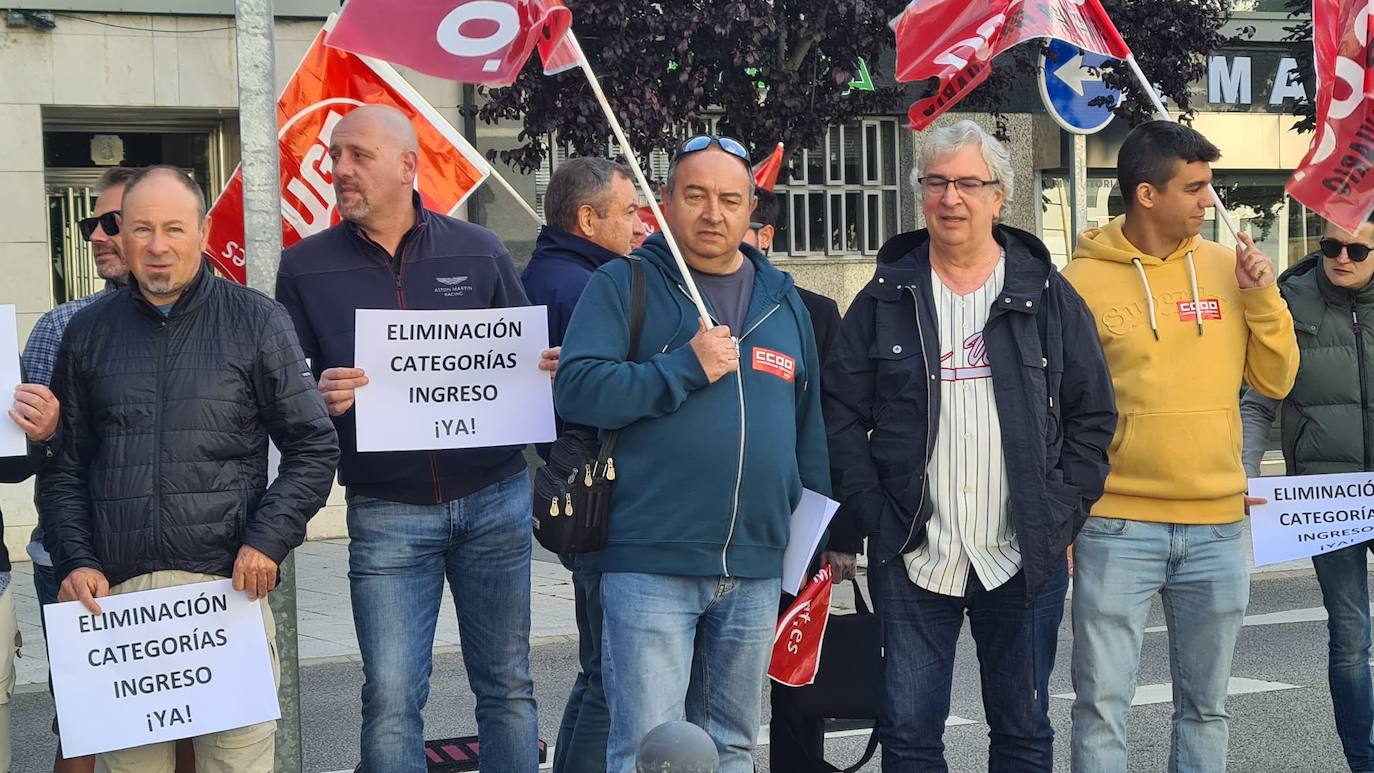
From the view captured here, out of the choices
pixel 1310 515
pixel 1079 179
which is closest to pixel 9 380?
pixel 1310 515

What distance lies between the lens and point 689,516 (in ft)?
13.5

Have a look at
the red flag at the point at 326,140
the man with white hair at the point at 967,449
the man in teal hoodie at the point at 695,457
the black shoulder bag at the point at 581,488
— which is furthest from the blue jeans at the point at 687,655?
the red flag at the point at 326,140

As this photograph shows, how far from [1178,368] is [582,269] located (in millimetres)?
1996

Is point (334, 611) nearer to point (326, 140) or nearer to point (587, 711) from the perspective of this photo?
point (326, 140)

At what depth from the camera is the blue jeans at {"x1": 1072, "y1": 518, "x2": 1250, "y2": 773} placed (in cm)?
475

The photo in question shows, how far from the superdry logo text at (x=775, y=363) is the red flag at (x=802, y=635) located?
67cm

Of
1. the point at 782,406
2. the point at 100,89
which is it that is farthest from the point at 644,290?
the point at 100,89

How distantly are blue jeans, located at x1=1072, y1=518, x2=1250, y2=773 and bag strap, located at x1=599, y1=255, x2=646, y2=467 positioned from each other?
1.52 meters

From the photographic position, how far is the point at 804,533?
14.4ft

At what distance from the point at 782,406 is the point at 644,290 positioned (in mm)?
470

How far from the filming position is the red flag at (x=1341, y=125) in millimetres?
5281

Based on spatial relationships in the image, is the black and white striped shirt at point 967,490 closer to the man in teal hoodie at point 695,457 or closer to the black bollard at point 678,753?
the man in teal hoodie at point 695,457

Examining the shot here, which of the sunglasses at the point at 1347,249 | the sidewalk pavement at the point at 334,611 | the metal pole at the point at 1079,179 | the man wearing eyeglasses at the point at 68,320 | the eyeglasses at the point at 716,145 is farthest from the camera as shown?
the metal pole at the point at 1079,179

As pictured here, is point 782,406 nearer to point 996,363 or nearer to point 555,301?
point 996,363
